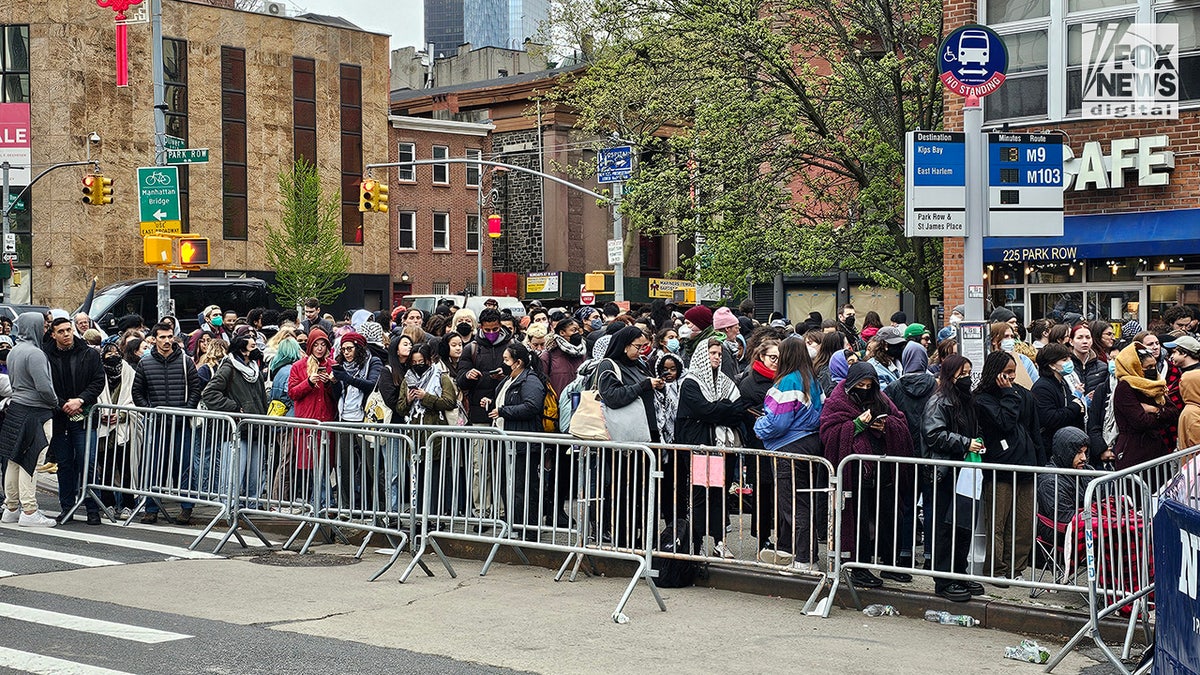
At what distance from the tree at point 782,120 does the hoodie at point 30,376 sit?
13309 mm

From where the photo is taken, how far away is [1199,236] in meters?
21.0

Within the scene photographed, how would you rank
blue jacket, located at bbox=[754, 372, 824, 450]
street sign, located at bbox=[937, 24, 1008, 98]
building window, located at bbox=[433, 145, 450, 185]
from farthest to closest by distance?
building window, located at bbox=[433, 145, 450, 185] → street sign, located at bbox=[937, 24, 1008, 98] → blue jacket, located at bbox=[754, 372, 824, 450]

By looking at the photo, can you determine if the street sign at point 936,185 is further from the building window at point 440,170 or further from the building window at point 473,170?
the building window at point 473,170

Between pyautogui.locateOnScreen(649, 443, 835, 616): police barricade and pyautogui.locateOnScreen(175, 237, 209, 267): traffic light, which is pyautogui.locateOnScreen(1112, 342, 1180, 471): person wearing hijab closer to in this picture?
pyautogui.locateOnScreen(649, 443, 835, 616): police barricade

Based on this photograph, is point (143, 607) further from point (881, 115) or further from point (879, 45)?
point (879, 45)

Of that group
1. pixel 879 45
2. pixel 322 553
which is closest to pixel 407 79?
pixel 879 45

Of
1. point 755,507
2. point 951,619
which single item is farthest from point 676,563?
point 951,619

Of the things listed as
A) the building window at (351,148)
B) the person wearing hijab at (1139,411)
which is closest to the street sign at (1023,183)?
the person wearing hijab at (1139,411)

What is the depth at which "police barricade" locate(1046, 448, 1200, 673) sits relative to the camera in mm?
7559

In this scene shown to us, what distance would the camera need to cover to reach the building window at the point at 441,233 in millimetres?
57125

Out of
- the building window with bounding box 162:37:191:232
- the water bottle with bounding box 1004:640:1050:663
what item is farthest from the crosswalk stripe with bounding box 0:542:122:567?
the building window with bounding box 162:37:191:232

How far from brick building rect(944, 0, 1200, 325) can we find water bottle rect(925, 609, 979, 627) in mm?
13226

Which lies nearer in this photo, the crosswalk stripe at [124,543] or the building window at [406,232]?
the crosswalk stripe at [124,543]

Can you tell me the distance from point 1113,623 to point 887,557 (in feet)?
5.39
